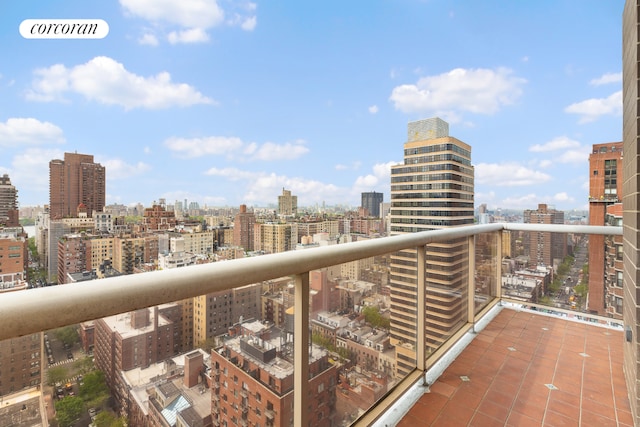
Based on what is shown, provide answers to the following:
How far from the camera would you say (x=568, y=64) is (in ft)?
58.7

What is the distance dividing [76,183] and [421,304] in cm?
3315

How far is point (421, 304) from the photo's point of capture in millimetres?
1938

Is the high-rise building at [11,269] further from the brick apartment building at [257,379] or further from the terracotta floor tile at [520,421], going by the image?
the terracotta floor tile at [520,421]

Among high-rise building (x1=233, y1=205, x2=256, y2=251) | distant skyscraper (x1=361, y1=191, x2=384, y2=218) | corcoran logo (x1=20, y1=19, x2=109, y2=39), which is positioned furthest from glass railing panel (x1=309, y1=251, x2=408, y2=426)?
distant skyscraper (x1=361, y1=191, x2=384, y2=218)

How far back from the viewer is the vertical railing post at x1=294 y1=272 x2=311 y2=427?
1.14 metres

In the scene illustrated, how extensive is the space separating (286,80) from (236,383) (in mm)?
55595

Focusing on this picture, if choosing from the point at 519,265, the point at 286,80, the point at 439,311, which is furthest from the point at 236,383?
the point at 286,80

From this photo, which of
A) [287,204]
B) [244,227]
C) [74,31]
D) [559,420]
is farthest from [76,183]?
[559,420]

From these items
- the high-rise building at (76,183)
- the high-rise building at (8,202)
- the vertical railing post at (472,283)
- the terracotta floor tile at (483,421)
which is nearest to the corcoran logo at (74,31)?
the high-rise building at (8,202)

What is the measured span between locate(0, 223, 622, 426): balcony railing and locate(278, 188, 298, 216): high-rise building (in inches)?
1242

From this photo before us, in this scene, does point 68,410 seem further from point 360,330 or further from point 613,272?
point 613,272

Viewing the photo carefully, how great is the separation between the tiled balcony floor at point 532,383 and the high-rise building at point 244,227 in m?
27.5

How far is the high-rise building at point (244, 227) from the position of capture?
29306mm

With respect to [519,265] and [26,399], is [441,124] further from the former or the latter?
[26,399]
